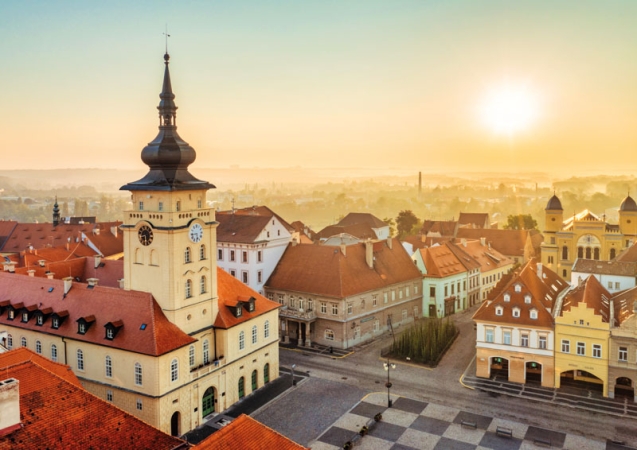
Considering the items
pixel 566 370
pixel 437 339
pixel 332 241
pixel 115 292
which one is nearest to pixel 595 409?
pixel 566 370

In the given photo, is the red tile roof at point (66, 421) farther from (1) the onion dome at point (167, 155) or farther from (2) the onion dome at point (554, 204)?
(2) the onion dome at point (554, 204)

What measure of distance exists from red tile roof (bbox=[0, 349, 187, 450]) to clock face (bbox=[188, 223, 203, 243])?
63.2ft

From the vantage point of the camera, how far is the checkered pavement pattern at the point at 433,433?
37.8 meters

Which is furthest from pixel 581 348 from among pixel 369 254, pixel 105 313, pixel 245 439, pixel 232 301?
pixel 105 313

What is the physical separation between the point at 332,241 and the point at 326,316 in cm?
4040

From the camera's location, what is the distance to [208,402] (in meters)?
43.3

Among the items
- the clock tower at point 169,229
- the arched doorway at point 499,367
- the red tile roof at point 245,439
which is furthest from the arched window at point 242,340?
the red tile roof at point 245,439

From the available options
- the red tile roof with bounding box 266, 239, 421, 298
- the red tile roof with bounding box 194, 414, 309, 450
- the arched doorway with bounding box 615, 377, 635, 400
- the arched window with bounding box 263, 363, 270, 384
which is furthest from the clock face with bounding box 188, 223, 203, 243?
the arched doorway with bounding box 615, 377, 635, 400

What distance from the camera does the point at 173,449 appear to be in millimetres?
23000

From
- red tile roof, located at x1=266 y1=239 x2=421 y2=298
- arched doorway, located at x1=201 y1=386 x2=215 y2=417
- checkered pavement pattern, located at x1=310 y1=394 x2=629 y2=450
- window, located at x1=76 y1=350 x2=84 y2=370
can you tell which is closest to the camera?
checkered pavement pattern, located at x1=310 y1=394 x2=629 y2=450

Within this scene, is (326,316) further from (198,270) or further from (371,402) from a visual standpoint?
(198,270)

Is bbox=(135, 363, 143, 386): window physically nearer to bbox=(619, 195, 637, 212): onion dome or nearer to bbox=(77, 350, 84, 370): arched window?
bbox=(77, 350, 84, 370): arched window

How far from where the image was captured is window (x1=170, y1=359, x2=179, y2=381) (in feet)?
129

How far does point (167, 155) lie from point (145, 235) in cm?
616
